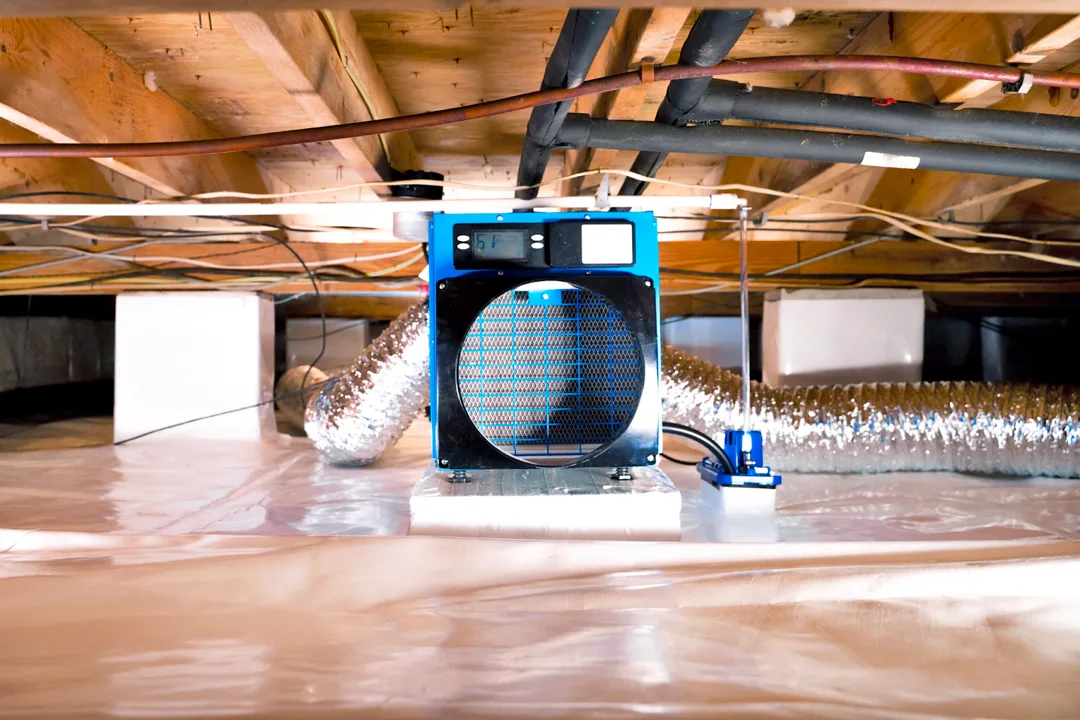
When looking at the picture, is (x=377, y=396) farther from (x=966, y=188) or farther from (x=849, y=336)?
(x=966, y=188)

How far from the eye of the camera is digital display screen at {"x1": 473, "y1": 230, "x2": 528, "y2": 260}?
41.4 inches

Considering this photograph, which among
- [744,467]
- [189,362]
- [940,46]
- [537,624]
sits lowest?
[537,624]

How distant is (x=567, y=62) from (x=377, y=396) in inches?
36.7

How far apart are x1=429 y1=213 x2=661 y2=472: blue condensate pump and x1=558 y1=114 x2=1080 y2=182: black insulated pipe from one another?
0.47 ft

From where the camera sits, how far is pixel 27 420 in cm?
241

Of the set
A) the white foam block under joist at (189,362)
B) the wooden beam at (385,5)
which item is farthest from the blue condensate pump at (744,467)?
the white foam block under joist at (189,362)

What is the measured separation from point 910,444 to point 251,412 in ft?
6.02

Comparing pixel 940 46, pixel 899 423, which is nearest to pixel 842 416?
pixel 899 423

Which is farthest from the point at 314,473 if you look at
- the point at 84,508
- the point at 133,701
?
the point at 133,701

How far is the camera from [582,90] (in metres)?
0.78

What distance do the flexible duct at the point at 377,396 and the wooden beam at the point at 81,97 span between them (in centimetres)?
65

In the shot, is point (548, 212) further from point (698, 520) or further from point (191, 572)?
point (191, 572)

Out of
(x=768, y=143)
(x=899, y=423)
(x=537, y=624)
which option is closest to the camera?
(x=537, y=624)

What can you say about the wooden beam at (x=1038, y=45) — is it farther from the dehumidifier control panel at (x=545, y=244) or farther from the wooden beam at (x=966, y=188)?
the dehumidifier control panel at (x=545, y=244)
